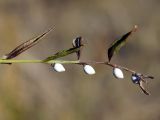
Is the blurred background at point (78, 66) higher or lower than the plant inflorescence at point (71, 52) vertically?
higher

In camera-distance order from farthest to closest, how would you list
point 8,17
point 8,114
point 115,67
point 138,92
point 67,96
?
point 8,17 → point 138,92 → point 67,96 → point 8,114 → point 115,67

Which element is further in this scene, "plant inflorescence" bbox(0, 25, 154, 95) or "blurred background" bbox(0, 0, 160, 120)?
"blurred background" bbox(0, 0, 160, 120)

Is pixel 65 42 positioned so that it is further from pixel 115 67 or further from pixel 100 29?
pixel 115 67

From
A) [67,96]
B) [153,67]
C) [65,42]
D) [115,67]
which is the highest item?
[65,42]

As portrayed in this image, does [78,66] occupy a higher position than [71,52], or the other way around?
[78,66]

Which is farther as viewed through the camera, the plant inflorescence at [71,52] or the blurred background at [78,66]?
the blurred background at [78,66]

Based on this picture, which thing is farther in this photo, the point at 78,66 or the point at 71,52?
the point at 78,66

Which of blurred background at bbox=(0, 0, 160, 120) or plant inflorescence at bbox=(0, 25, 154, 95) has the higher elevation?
blurred background at bbox=(0, 0, 160, 120)

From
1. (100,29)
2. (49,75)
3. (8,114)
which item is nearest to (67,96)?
(49,75)
